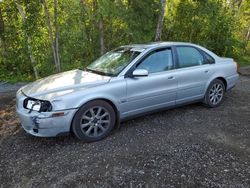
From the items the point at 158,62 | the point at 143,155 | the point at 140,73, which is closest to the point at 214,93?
the point at 158,62

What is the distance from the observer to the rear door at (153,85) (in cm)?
437

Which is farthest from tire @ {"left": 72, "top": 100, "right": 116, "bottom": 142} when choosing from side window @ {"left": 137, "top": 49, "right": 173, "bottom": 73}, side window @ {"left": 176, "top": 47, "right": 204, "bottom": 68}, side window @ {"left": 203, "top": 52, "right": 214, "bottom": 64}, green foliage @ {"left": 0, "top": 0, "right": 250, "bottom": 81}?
green foliage @ {"left": 0, "top": 0, "right": 250, "bottom": 81}

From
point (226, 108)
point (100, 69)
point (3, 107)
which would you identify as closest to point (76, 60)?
point (3, 107)

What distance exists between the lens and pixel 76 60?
30.2 ft

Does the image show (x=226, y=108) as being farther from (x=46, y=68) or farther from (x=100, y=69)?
(x=46, y=68)

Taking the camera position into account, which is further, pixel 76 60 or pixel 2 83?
pixel 76 60

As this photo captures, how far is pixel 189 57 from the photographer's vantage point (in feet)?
16.7

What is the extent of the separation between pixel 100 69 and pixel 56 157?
1.76 meters

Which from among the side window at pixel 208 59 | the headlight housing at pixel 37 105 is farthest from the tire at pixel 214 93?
the headlight housing at pixel 37 105

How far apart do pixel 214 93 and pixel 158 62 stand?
5.14ft

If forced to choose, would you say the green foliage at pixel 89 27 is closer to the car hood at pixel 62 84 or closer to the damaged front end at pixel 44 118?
the car hood at pixel 62 84

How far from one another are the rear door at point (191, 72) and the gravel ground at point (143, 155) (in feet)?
1.39

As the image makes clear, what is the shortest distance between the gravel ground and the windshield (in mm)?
1000

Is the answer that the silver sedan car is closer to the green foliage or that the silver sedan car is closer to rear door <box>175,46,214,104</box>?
rear door <box>175,46,214,104</box>
